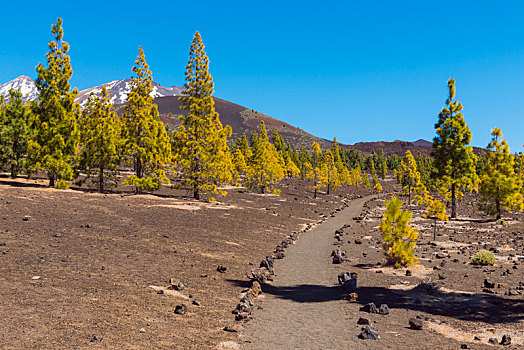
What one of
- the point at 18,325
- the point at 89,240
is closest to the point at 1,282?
the point at 18,325

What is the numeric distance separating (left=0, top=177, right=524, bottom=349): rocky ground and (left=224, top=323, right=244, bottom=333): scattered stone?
0.08m

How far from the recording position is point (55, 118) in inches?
1218

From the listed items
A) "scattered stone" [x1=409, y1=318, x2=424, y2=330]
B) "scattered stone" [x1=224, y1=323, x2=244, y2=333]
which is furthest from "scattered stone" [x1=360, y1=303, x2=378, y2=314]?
"scattered stone" [x1=224, y1=323, x2=244, y2=333]

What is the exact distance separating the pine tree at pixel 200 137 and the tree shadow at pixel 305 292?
71.4ft

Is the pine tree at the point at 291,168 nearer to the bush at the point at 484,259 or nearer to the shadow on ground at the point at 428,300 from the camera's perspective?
the bush at the point at 484,259

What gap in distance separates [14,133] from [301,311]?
37.2 m

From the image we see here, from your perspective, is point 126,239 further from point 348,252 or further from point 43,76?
point 43,76

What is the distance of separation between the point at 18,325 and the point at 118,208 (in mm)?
16594

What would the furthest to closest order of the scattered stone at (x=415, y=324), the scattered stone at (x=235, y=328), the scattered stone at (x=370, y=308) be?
the scattered stone at (x=370, y=308) < the scattered stone at (x=415, y=324) < the scattered stone at (x=235, y=328)

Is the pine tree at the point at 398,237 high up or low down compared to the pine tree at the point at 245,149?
down

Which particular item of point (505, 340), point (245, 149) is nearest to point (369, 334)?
point (505, 340)

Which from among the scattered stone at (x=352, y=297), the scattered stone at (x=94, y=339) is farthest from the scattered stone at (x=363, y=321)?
the scattered stone at (x=94, y=339)

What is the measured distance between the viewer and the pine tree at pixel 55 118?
30250 millimetres

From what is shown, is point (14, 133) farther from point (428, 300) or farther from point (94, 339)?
point (428, 300)
